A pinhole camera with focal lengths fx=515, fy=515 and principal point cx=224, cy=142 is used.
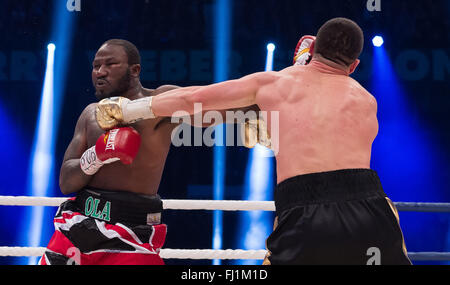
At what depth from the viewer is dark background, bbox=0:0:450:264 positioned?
579 cm

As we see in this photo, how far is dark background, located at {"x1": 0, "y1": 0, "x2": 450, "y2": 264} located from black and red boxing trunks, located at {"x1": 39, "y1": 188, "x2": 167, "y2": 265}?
385 centimetres

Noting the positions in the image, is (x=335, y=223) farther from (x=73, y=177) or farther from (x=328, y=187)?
(x=73, y=177)

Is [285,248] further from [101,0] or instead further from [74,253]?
[101,0]

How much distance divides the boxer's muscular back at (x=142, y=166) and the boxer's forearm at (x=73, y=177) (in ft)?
0.14

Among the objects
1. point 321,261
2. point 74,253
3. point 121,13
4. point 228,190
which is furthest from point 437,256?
point 121,13

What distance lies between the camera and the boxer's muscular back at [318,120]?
1.52 meters

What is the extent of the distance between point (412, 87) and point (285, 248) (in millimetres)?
4815

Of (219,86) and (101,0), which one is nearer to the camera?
(219,86)

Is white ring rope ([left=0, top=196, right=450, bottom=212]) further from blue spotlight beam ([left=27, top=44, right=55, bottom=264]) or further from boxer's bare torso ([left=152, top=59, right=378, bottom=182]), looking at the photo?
blue spotlight beam ([left=27, top=44, right=55, bottom=264])

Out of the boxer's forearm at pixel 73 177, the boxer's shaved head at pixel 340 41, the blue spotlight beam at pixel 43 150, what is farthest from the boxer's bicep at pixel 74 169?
the blue spotlight beam at pixel 43 150

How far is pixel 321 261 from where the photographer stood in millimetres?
1434

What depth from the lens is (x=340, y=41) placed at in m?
1.64

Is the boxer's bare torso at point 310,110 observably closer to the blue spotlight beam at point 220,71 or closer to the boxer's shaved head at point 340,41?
the boxer's shaved head at point 340,41

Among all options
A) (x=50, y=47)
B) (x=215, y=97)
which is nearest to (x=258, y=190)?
(x=50, y=47)
